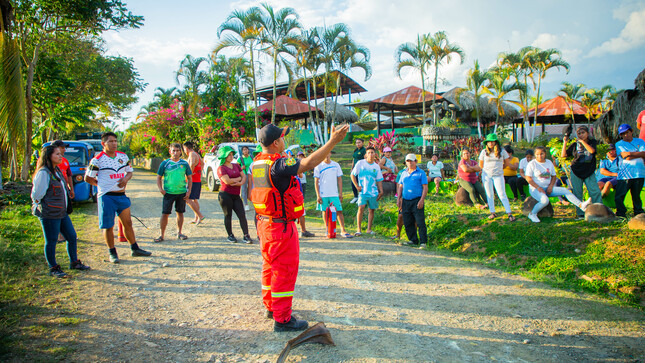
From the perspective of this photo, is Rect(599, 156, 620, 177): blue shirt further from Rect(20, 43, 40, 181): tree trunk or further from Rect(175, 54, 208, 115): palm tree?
Rect(175, 54, 208, 115): palm tree

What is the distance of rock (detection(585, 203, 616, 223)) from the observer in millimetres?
5891

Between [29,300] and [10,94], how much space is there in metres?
2.64

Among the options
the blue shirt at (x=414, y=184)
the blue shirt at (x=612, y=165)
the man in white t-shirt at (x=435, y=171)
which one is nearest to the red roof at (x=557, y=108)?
the man in white t-shirt at (x=435, y=171)

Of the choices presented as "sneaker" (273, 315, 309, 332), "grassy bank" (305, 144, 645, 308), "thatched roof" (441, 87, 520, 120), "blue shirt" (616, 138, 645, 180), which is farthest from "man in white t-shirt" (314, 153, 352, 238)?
"thatched roof" (441, 87, 520, 120)

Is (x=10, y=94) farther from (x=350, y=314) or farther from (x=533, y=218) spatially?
(x=533, y=218)

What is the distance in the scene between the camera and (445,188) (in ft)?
33.0

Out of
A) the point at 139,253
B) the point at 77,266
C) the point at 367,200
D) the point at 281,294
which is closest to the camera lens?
the point at 281,294

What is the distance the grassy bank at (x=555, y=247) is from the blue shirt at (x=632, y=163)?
1044mm

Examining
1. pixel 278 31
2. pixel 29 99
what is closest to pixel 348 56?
pixel 278 31

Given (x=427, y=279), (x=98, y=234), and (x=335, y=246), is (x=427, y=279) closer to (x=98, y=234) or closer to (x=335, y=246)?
(x=335, y=246)

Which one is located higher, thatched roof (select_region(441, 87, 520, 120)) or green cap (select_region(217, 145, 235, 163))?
thatched roof (select_region(441, 87, 520, 120))

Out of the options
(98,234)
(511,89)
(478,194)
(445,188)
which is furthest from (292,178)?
(511,89)

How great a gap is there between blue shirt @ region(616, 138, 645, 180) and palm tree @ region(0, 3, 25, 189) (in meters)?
8.97

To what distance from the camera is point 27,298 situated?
3947 mm
